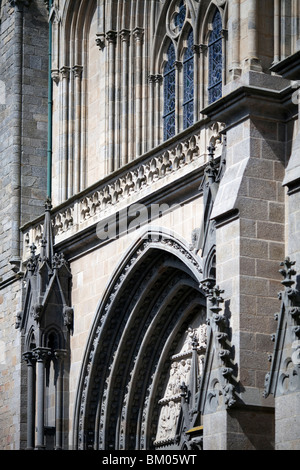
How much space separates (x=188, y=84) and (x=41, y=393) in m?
5.47

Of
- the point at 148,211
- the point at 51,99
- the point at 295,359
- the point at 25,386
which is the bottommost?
the point at 295,359

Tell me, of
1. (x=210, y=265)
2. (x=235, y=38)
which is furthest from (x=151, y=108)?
(x=235, y=38)

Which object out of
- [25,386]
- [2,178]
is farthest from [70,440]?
[2,178]

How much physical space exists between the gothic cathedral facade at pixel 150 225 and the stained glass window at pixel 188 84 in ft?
0.11

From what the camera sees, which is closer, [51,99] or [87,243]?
[87,243]

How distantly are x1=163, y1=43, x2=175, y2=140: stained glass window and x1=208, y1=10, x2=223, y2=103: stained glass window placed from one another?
1.22 m

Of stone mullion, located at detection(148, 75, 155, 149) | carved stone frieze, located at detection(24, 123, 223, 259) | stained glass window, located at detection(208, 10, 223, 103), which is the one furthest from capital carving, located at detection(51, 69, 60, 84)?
stained glass window, located at detection(208, 10, 223, 103)

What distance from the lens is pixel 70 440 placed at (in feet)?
78.1

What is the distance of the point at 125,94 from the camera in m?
25.4

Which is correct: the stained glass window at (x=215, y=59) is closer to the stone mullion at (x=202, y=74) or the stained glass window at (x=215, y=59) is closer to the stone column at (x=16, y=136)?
the stone mullion at (x=202, y=74)

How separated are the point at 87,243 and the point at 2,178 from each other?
13.2 feet

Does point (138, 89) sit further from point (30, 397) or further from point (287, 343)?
point (287, 343)
